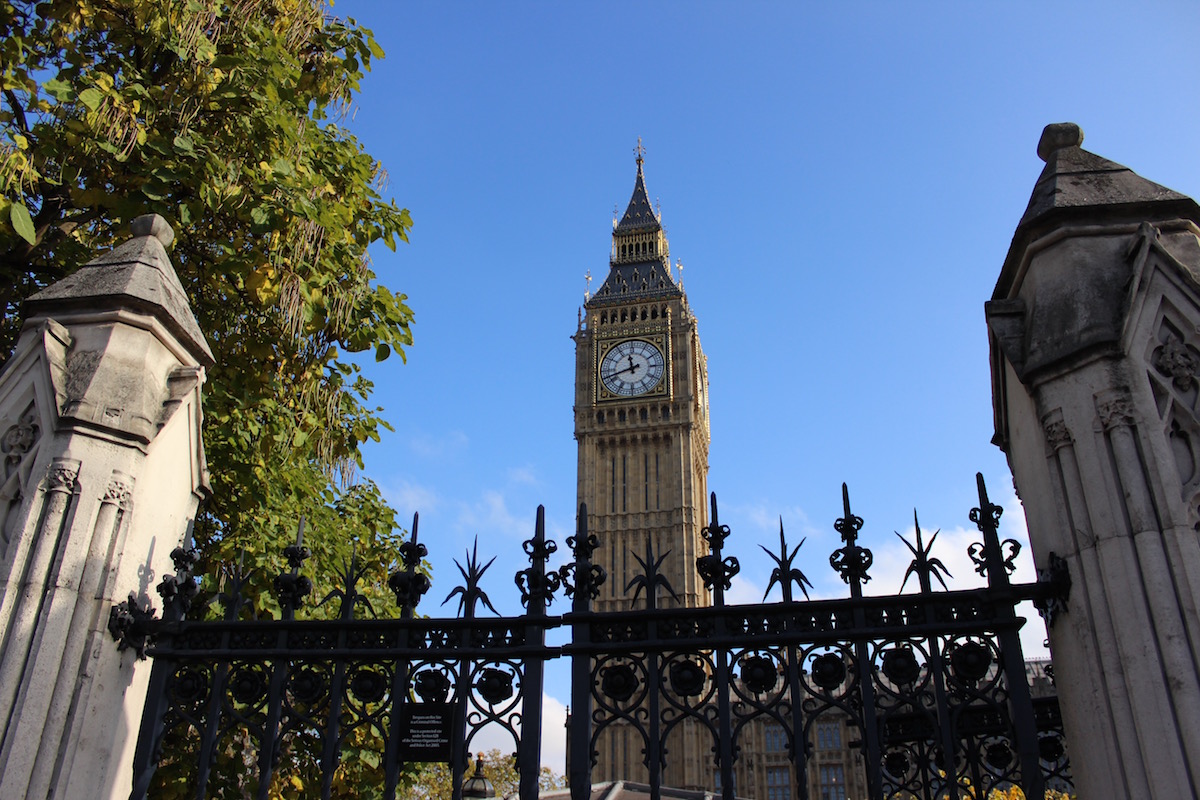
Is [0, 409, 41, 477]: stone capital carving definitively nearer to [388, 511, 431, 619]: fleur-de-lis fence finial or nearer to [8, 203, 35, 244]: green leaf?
[8, 203, 35, 244]: green leaf

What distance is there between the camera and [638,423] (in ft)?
195

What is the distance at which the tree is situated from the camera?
5715 mm

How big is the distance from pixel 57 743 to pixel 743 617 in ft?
8.73

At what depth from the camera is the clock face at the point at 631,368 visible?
6012cm

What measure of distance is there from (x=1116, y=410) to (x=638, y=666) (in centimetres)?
209

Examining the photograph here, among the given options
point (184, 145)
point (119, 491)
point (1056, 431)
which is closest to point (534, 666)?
point (119, 491)

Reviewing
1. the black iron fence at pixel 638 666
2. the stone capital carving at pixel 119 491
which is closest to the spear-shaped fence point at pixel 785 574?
the black iron fence at pixel 638 666

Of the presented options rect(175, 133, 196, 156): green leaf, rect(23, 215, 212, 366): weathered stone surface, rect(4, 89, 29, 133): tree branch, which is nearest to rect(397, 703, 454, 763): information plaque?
rect(23, 215, 212, 366): weathered stone surface

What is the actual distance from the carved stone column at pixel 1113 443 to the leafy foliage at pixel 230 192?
4.25 m

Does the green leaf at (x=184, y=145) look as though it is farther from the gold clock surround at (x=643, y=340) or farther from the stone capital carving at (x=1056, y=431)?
the gold clock surround at (x=643, y=340)

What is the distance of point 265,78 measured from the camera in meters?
6.15

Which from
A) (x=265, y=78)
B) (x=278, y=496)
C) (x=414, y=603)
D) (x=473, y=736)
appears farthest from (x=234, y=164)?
(x=473, y=736)

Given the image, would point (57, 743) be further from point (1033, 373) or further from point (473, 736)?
point (1033, 373)

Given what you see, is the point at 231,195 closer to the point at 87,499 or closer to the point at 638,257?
the point at 87,499
